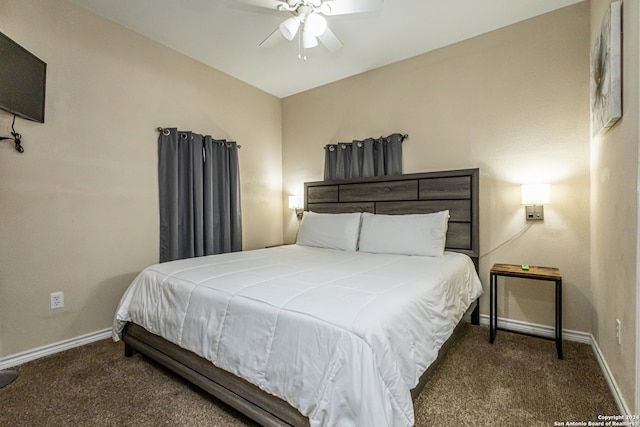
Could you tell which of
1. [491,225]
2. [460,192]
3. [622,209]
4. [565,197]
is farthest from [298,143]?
[622,209]

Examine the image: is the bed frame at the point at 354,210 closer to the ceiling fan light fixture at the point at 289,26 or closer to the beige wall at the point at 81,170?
the beige wall at the point at 81,170

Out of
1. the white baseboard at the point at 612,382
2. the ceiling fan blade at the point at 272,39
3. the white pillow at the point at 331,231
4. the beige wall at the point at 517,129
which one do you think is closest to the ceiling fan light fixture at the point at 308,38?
the ceiling fan blade at the point at 272,39

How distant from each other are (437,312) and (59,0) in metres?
3.54

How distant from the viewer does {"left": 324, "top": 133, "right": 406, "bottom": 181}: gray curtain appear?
3.25 meters

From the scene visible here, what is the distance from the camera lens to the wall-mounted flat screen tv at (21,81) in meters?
1.85

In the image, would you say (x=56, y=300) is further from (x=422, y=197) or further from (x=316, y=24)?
(x=422, y=197)

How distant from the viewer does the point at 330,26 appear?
266cm

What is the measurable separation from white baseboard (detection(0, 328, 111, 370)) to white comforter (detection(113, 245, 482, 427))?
54cm

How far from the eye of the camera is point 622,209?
60.5 inches

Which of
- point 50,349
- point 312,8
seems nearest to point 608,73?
point 312,8

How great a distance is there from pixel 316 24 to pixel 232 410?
8.16ft

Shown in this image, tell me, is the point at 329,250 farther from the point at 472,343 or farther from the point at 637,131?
the point at 637,131

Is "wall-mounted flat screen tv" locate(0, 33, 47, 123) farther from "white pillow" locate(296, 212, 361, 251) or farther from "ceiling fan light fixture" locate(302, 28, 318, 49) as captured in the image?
"white pillow" locate(296, 212, 361, 251)

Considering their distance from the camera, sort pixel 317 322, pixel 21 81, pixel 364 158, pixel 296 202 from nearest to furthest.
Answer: pixel 317 322, pixel 21 81, pixel 364 158, pixel 296 202
